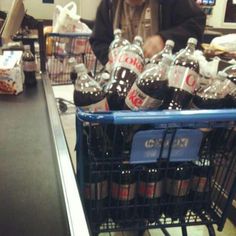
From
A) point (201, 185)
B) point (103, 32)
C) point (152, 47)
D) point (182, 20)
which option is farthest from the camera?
point (103, 32)

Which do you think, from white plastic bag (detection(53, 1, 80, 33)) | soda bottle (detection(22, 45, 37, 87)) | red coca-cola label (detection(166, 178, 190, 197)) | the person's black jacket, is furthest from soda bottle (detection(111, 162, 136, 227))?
white plastic bag (detection(53, 1, 80, 33))

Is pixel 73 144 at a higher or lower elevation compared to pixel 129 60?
lower

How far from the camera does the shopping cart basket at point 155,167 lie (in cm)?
72

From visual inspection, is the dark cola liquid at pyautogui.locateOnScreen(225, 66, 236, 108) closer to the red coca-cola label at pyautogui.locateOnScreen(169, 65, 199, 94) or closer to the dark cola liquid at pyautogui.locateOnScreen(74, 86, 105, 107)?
the red coca-cola label at pyautogui.locateOnScreen(169, 65, 199, 94)

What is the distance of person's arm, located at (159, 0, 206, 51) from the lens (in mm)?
1330

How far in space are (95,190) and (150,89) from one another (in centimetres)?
31

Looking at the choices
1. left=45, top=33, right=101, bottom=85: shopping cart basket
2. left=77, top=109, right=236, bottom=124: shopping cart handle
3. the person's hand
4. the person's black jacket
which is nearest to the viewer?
left=77, top=109, right=236, bottom=124: shopping cart handle

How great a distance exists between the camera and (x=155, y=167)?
2.70ft

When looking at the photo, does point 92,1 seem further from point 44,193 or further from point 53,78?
point 44,193

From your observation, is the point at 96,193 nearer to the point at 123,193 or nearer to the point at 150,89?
the point at 123,193

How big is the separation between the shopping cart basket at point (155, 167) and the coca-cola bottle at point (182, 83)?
95 mm

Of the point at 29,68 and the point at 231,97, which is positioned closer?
the point at 231,97

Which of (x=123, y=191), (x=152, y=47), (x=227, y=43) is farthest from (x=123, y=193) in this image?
(x=227, y=43)

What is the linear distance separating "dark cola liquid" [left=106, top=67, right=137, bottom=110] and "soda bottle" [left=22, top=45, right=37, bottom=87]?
2.22 ft
